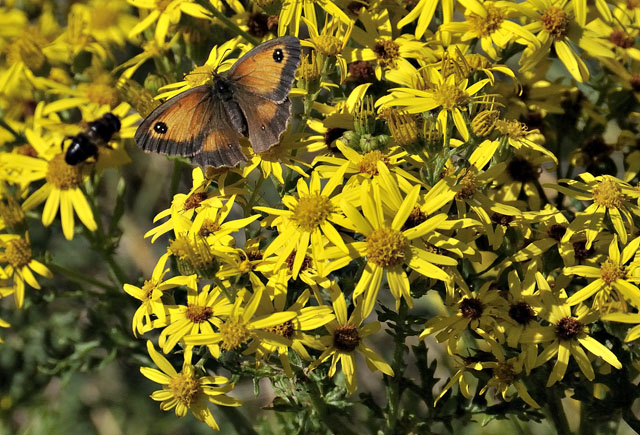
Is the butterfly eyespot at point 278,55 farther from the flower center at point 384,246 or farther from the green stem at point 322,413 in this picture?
the green stem at point 322,413

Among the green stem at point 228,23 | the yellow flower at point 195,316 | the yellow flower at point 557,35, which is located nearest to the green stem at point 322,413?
the yellow flower at point 195,316

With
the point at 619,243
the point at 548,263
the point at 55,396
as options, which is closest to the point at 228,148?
the point at 548,263

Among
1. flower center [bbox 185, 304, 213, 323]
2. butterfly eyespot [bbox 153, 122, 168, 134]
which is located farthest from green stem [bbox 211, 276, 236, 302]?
butterfly eyespot [bbox 153, 122, 168, 134]

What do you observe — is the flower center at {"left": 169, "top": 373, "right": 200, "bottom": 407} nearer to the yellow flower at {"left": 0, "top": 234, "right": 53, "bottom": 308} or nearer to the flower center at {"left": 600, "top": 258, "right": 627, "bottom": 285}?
the yellow flower at {"left": 0, "top": 234, "right": 53, "bottom": 308}

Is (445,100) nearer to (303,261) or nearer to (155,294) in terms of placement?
(303,261)

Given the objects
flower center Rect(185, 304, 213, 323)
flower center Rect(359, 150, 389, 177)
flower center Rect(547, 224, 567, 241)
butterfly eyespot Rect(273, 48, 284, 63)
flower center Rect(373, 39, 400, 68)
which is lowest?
flower center Rect(185, 304, 213, 323)

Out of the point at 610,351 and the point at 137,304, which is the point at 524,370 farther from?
the point at 137,304

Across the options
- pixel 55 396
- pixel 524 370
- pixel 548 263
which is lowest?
pixel 55 396
